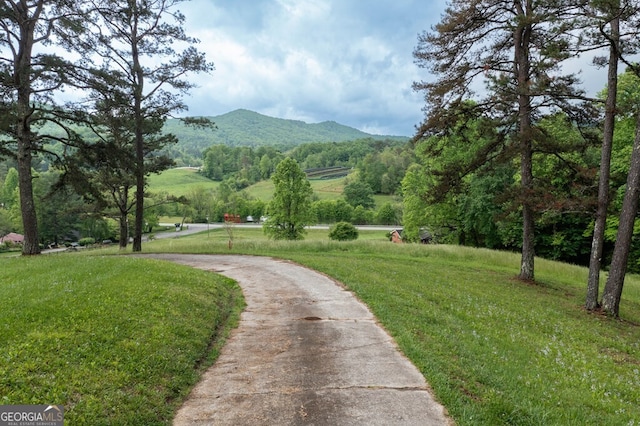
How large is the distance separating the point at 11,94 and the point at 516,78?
20788 millimetres

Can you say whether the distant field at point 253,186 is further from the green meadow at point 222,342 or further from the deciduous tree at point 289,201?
the green meadow at point 222,342

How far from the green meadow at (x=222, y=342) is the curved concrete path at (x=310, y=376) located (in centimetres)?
32

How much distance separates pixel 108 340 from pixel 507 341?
7.59 metres

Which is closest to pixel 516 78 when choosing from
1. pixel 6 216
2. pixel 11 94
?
pixel 11 94

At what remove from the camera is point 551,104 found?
1480cm

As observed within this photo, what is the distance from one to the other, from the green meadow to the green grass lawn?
Answer: 0.11ft

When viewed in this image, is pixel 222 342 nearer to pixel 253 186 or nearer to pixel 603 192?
pixel 603 192

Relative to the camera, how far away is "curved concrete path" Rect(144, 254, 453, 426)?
443cm

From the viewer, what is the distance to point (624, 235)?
38.5 feet

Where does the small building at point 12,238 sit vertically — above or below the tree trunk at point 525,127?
below

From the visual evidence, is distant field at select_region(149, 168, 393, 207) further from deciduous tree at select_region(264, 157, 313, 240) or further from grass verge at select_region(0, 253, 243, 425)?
grass verge at select_region(0, 253, 243, 425)

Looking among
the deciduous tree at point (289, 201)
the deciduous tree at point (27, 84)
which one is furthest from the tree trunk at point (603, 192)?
the deciduous tree at point (289, 201)

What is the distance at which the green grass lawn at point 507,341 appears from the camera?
482 cm

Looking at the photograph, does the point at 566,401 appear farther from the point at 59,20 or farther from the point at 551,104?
the point at 59,20
